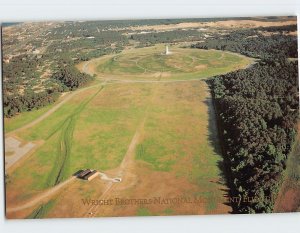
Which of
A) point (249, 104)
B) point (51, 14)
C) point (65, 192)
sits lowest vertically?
point (65, 192)

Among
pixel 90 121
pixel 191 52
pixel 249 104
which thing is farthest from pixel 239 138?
pixel 90 121

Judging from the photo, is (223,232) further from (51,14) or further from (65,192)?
(51,14)

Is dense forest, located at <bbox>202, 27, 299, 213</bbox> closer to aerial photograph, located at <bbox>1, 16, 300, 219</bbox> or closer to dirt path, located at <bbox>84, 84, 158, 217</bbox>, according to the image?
aerial photograph, located at <bbox>1, 16, 300, 219</bbox>

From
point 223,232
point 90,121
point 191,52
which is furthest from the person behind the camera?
point 191,52

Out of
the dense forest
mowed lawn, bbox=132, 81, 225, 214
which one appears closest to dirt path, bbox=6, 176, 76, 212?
mowed lawn, bbox=132, 81, 225, 214

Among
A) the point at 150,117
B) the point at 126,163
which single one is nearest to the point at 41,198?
the point at 126,163

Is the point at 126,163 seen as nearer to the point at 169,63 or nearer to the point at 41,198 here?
the point at 41,198
